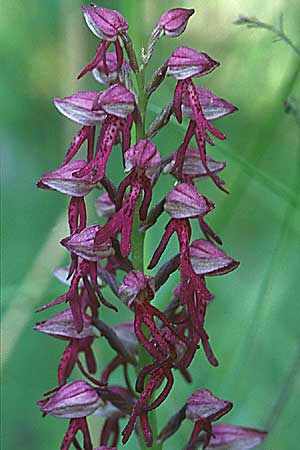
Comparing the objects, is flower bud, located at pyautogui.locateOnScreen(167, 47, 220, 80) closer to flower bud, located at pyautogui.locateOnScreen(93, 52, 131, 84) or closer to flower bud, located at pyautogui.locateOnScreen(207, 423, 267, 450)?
flower bud, located at pyautogui.locateOnScreen(93, 52, 131, 84)

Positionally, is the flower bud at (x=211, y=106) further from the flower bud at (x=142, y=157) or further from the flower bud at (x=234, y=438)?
the flower bud at (x=234, y=438)

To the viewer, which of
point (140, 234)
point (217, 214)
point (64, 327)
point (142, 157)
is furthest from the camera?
point (217, 214)

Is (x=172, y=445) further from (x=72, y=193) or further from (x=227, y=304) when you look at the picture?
(x=72, y=193)

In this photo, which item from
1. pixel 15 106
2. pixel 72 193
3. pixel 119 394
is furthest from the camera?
pixel 15 106

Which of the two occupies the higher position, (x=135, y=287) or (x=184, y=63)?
(x=184, y=63)

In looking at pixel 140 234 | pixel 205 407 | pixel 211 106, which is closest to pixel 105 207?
pixel 140 234

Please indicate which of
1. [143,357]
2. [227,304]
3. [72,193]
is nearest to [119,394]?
[143,357]

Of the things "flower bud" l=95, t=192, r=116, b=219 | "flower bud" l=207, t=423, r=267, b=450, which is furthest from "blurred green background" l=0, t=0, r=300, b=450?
"flower bud" l=95, t=192, r=116, b=219

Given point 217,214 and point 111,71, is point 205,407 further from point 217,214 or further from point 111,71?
point 217,214
